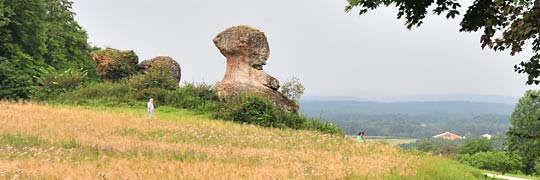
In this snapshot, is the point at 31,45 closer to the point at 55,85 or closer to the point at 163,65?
the point at 55,85

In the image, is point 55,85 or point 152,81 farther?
point 55,85

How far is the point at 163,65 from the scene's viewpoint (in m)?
43.2

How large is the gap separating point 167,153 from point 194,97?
822 inches

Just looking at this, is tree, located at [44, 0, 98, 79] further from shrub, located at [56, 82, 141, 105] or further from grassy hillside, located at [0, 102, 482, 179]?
grassy hillside, located at [0, 102, 482, 179]

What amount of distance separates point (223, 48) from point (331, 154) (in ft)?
70.9

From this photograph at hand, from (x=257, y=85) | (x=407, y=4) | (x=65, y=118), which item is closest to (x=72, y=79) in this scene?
(x=257, y=85)

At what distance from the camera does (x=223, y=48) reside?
1523 inches

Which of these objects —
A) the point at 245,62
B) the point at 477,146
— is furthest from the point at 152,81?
the point at 477,146

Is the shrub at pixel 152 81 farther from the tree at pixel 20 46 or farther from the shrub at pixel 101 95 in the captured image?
the tree at pixel 20 46

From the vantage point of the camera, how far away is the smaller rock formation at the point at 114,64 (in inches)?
1702

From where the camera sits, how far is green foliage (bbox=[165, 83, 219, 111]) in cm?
3519

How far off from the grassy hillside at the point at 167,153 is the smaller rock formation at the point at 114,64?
55.4 ft

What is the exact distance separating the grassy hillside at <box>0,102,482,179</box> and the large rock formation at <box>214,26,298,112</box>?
434 inches

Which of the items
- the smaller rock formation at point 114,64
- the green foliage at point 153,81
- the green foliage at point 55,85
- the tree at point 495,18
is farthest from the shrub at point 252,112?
the tree at point 495,18
